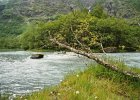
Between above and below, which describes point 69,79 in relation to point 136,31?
above

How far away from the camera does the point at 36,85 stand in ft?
81.2

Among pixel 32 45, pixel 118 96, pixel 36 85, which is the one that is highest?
pixel 118 96

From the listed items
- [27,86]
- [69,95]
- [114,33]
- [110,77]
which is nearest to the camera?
[69,95]

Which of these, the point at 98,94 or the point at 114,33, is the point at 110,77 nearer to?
the point at 98,94

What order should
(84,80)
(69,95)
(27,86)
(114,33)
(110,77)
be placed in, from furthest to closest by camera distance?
(114,33) → (27,86) → (110,77) → (84,80) → (69,95)

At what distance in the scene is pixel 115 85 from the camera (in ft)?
39.2

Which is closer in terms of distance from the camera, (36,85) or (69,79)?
(69,79)

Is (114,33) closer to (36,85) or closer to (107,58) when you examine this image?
(36,85)

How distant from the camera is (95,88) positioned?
1129 centimetres

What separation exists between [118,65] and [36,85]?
13.1 meters

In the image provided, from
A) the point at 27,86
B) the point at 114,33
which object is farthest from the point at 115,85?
the point at 114,33

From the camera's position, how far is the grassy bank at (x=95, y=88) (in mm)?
10500

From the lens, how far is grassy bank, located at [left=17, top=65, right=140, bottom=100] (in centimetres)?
1050

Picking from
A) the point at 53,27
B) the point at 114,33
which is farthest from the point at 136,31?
the point at 53,27
